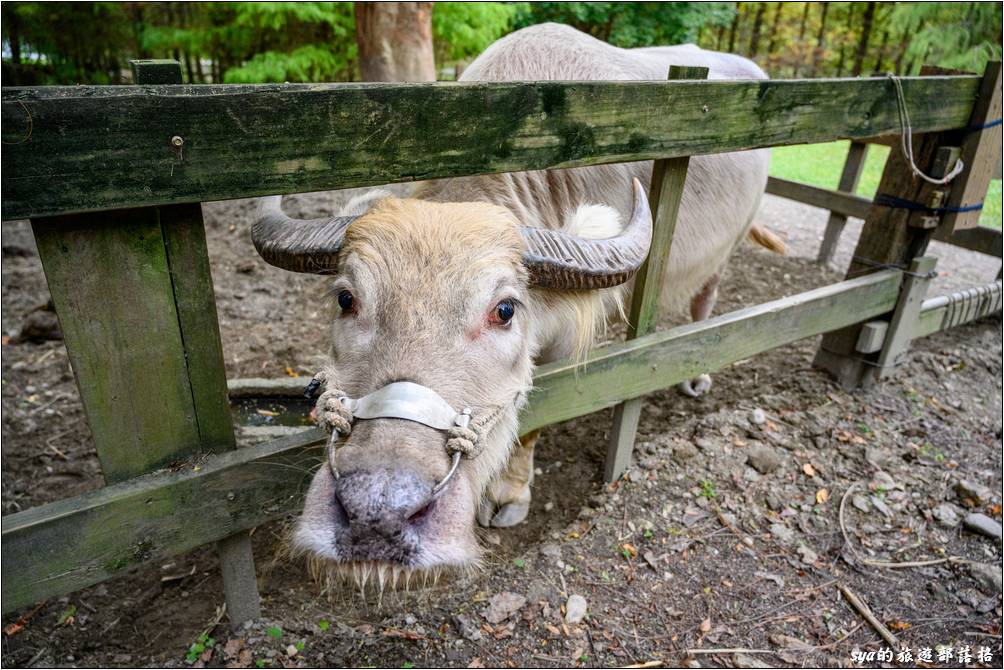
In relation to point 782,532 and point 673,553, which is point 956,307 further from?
point 673,553

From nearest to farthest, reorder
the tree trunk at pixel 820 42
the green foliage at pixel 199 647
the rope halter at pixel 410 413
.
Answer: the rope halter at pixel 410 413 → the green foliage at pixel 199 647 → the tree trunk at pixel 820 42

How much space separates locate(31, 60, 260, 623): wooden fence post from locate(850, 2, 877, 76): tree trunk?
25.7 m

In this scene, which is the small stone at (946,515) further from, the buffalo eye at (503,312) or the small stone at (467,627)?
the buffalo eye at (503,312)

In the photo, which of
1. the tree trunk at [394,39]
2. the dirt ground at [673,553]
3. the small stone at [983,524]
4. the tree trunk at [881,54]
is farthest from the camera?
the tree trunk at [881,54]

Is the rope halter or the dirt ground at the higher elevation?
the rope halter

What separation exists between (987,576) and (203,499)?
368 centimetres

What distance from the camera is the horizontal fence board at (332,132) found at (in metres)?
1.54

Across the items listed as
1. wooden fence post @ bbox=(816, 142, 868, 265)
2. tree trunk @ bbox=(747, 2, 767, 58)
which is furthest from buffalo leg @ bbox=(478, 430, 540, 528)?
tree trunk @ bbox=(747, 2, 767, 58)

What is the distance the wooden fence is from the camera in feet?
5.26

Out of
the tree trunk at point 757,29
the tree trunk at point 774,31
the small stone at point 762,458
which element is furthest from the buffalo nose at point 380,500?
→ the tree trunk at point 774,31

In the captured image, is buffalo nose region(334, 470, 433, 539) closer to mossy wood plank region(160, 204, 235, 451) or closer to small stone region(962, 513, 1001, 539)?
mossy wood plank region(160, 204, 235, 451)

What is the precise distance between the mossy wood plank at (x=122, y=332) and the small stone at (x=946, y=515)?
3.88 metres

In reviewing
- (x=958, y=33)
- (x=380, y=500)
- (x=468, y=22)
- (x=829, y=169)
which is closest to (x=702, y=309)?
(x=380, y=500)

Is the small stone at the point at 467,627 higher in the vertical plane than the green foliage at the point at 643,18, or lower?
lower
